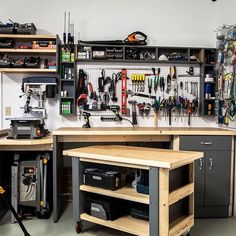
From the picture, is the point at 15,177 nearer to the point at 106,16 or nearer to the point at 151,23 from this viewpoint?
the point at 106,16

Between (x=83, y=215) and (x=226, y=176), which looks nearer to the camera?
(x=83, y=215)

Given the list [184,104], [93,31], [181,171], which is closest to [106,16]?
[93,31]

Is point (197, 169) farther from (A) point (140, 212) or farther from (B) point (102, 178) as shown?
(B) point (102, 178)

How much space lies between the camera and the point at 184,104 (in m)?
3.42

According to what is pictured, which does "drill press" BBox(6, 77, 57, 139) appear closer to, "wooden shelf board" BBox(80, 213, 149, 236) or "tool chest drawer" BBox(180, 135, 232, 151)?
"wooden shelf board" BBox(80, 213, 149, 236)

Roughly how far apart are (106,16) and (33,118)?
168cm

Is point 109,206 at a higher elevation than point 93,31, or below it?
below

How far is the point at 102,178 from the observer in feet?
7.64

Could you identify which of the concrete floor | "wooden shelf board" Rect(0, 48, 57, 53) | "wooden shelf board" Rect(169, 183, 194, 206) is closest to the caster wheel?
the concrete floor

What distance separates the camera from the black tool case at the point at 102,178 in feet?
7.54

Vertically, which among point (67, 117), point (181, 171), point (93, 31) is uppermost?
point (93, 31)

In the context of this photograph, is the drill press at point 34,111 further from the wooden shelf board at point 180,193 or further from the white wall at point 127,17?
the wooden shelf board at point 180,193

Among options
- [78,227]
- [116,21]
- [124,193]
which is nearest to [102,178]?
[124,193]

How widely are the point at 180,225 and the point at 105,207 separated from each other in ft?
2.07
